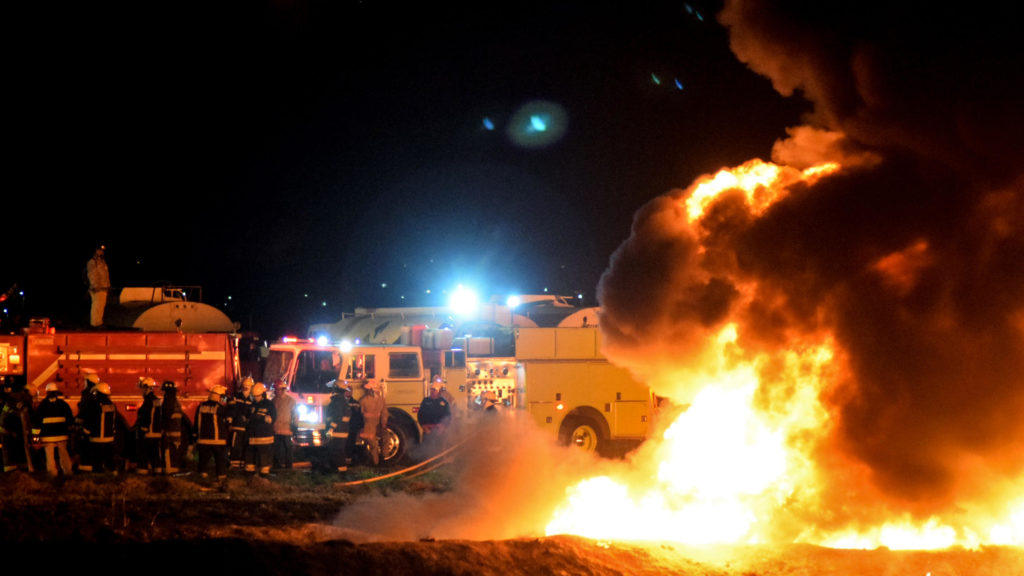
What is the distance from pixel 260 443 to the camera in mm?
15836

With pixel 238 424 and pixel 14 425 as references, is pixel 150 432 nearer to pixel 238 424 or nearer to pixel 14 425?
pixel 238 424

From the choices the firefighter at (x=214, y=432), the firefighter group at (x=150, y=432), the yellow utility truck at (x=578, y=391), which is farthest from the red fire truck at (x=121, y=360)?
the yellow utility truck at (x=578, y=391)

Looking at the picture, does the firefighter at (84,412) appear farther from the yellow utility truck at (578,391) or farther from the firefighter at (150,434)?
the yellow utility truck at (578,391)

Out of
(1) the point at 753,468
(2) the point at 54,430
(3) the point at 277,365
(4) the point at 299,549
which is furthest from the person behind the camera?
(3) the point at 277,365

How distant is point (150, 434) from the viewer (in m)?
15.8

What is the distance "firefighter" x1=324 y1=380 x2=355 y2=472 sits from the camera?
16.9 meters

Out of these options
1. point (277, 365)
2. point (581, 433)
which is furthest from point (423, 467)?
point (581, 433)

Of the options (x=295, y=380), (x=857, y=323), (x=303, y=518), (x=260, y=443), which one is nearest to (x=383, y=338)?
(x=295, y=380)

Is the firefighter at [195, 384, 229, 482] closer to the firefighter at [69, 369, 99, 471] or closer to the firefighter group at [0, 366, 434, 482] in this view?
the firefighter group at [0, 366, 434, 482]

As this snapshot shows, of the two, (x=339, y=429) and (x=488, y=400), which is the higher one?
(x=488, y=400)

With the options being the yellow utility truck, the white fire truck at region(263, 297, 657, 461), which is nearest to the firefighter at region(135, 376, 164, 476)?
the white fire truck at region(263, 297, 657, 461)

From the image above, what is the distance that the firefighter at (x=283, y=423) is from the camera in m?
16.8

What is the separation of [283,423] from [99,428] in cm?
320

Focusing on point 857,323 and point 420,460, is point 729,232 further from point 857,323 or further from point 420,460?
point 420,460
